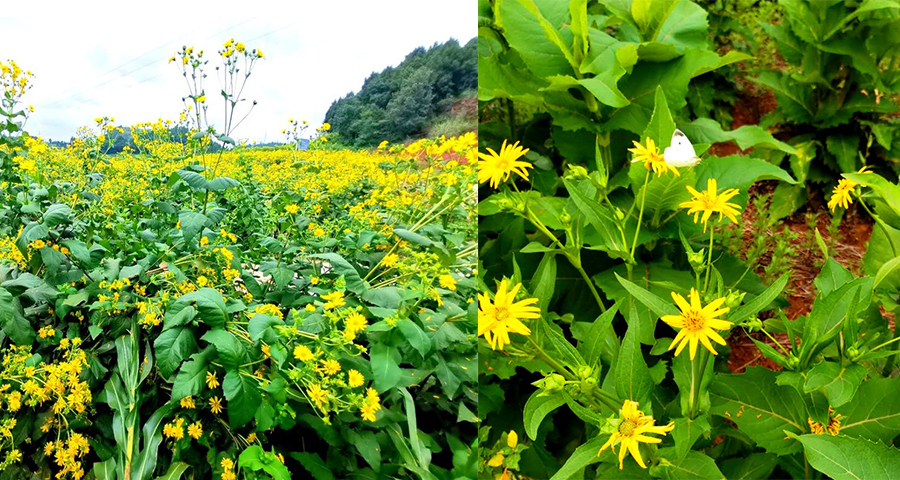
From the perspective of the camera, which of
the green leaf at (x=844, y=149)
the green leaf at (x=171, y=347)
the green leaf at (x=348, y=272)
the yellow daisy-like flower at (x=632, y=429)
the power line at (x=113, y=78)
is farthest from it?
the green leaf at (x=844, y=149)

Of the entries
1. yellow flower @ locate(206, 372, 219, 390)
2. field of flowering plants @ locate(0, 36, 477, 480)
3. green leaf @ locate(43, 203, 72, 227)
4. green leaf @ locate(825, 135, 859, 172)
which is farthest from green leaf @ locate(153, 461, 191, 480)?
green leaf @ locate(825, 135, 859, 172)

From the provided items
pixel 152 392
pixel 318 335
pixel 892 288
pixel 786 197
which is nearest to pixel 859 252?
pixel 786 197

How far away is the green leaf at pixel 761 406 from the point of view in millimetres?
626

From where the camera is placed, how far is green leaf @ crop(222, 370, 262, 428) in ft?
2.48

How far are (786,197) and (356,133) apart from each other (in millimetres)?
1168

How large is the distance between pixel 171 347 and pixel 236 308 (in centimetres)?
10

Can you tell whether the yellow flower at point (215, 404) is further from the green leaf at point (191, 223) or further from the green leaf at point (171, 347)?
the green leaf at point (191, 223)

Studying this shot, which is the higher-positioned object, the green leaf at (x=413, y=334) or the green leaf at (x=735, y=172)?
the green leaf at (x=735, y=172)

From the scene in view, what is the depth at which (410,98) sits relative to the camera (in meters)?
0.93

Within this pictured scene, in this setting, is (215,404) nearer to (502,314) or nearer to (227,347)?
(227,347)

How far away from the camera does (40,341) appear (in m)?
1.08

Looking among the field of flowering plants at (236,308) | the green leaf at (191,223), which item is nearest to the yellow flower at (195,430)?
the field of flowering plants at (236,308)

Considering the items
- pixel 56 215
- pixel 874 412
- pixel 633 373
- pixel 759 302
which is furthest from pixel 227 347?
pixel 874 412

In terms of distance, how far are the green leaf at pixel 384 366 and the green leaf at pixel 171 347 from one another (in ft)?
0.89
